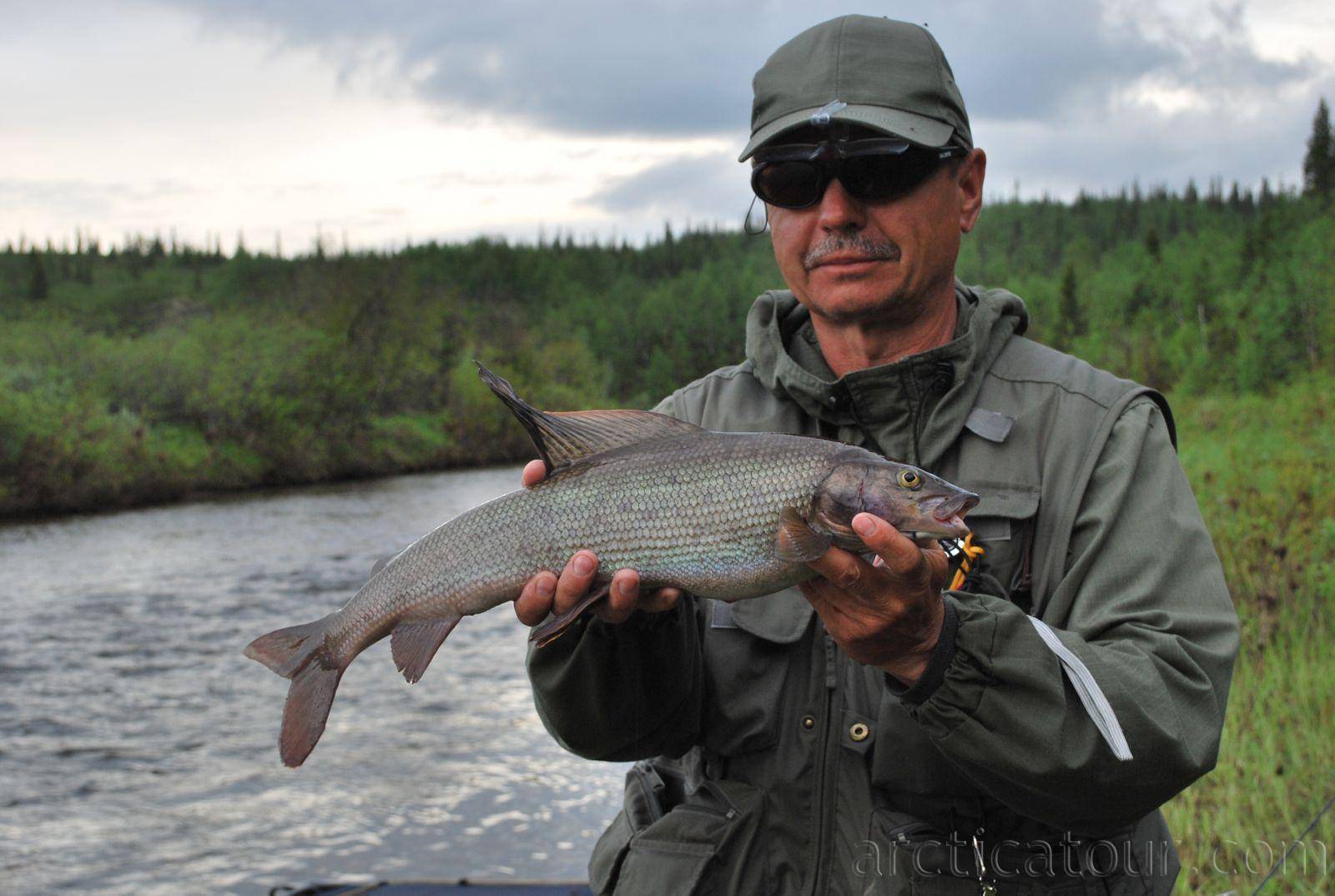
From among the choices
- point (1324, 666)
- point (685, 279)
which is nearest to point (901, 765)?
point (1324, 666)

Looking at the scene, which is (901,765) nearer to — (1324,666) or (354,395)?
(1324,666)

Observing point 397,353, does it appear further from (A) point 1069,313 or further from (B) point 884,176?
(B) point 884,176

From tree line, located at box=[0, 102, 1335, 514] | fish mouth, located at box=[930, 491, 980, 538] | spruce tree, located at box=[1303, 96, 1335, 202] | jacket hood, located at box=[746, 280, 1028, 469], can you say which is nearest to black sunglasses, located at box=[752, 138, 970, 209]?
jacket hood, located at box=[746, 280, 1028, 469]

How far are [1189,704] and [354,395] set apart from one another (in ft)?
151

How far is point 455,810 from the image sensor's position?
37.4ft

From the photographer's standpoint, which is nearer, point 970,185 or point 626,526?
point 626,526

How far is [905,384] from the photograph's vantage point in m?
3.13

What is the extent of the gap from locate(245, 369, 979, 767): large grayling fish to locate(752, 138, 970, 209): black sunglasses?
82 centimetres

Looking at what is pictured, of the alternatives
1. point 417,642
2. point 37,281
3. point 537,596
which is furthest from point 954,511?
point 37,281

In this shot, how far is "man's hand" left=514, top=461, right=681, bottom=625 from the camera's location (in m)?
2.77

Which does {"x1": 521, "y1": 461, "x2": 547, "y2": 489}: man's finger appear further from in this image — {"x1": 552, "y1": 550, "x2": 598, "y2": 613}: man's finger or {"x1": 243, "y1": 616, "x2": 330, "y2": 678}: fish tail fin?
{"x1": 243, "y1": 616, "x2": 330, "y2": 678}: fish tail fin

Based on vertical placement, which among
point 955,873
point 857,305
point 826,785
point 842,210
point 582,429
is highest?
point 842,210

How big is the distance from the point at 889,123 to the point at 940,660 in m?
1.50

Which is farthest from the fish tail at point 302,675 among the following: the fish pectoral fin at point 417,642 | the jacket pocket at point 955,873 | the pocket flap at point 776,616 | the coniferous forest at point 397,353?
the coniferous forest at point 397,353
